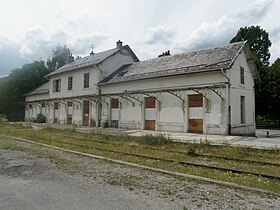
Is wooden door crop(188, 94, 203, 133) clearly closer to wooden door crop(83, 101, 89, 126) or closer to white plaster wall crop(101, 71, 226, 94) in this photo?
white plaster wall crop(101, 71, 226, 94)

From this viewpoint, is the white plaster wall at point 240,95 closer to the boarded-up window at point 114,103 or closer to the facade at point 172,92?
the facade at point 172,92

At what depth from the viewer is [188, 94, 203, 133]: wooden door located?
17266 mm

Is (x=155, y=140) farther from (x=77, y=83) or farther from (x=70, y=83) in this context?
(x=70, y=83)

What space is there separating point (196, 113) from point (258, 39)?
37799 millimetres

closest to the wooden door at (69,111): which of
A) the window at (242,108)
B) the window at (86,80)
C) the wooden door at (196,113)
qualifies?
the window at (86,80)

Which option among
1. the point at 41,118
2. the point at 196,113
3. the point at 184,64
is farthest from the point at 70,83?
the point at 196,113

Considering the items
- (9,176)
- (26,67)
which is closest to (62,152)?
(9,176)

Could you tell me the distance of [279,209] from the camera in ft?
14.6

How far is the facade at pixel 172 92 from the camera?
54.7ft

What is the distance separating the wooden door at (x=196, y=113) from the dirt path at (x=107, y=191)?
34.2ft

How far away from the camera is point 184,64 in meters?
19.5

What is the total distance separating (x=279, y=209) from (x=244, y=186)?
125 cm

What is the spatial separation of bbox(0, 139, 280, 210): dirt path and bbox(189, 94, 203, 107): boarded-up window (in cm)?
1067

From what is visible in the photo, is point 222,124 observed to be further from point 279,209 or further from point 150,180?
point 279,209
